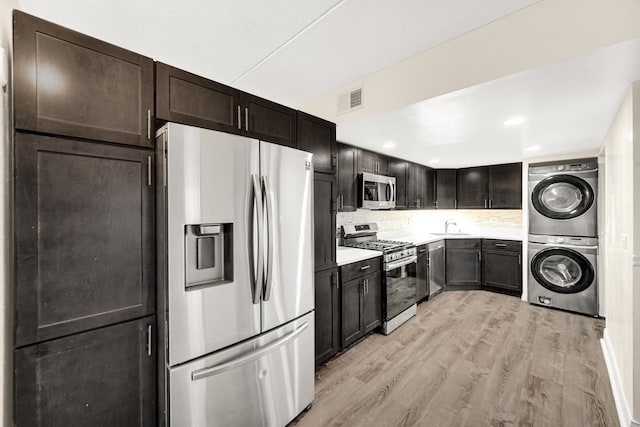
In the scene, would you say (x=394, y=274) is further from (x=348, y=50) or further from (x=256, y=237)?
(x=348, y=50)

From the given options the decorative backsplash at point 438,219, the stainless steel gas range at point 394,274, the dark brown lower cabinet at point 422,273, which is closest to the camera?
the stainless steel gas range at point 394,274

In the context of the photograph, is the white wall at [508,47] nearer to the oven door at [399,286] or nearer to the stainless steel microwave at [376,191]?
the stainless steel microwave at [376,191]

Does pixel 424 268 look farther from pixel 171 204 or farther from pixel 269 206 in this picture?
pixel 171 204

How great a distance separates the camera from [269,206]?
5.19 feet

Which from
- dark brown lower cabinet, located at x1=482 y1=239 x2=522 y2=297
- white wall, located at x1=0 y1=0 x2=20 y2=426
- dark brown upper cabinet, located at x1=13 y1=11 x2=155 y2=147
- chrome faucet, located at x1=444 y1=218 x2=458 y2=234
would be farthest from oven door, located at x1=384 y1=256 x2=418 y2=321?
white wall, located at x1=0 y1=0 x2=20 y2=426

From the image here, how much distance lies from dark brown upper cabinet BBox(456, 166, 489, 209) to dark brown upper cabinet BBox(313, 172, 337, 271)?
143 inches

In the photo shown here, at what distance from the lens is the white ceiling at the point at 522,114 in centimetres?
157

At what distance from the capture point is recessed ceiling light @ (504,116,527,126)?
238 cm

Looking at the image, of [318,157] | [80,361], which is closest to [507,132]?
[318,157]

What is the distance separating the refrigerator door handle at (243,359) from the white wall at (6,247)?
0.68 metres

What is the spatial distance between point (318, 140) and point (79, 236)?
67.0 inches

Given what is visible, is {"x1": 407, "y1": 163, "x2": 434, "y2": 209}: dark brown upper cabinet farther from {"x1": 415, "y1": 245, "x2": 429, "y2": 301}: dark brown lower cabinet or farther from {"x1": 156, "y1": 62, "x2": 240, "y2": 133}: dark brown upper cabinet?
{"x1": 156, "y1": 62, "x2": 240, "y2": 133}: dark brown upper cabinet

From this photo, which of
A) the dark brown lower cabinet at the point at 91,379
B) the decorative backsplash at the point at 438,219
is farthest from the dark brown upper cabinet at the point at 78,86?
the decorative backsplash at the point at 438,219

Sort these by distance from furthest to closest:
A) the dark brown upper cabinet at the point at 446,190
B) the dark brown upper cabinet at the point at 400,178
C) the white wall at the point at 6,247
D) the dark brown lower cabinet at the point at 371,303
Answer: the dark brown upper cabinet at the point at 446,190
the dark brown upper cabinet at the point at 400,178
the dark brown lower cabinet at the point at 371,303
the white wall at the point at 6,247
